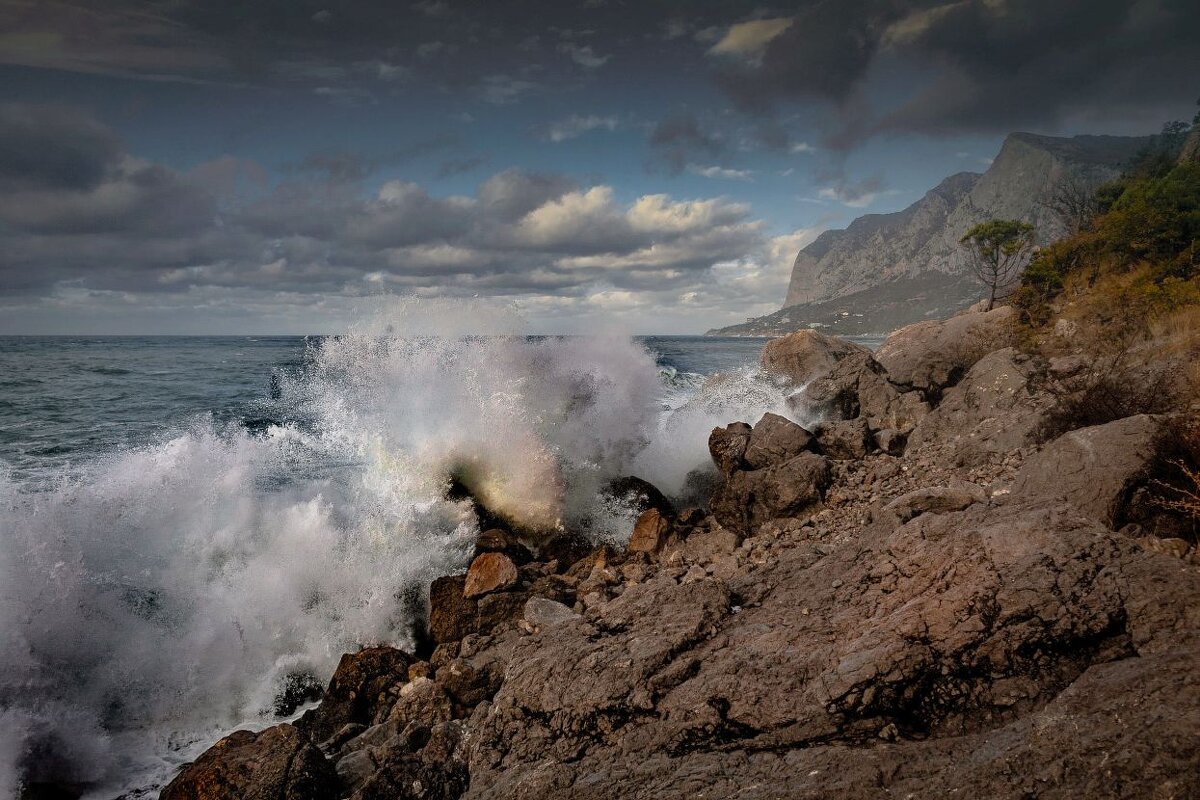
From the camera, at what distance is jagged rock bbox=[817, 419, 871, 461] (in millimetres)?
10234

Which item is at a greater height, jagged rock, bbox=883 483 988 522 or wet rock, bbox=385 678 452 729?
jagged rock, bbox=883 483 988 522

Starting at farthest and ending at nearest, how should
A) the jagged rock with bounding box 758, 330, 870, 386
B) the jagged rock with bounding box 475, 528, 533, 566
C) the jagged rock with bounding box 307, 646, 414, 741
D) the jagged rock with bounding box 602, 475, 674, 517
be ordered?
the jagged rock with bounding box 758, 330, 870, 386 → the jagged rock with bounding box 602, 475, 674, 517 → the jagged rock with bounding box 475, 528, 533, 566 → the jagged rock with bounding box 307, 646, 414, 741

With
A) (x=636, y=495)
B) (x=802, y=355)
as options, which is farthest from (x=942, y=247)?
(x=636, y=495)

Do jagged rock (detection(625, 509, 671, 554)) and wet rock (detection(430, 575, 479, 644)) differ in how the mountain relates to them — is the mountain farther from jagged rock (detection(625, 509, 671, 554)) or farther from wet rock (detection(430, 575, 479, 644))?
wet rock (detection(430, 575, 479, 644))

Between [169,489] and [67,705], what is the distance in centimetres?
466

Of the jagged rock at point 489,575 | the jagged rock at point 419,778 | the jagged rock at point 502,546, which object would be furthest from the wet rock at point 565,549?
the jagged rock at point 419,778

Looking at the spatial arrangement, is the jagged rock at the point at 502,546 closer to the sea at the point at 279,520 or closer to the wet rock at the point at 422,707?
the sea at the point at 279,520

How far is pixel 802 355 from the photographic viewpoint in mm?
19609

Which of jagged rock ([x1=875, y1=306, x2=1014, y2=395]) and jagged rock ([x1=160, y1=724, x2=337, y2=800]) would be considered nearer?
jagged rock ([x1=160, y1=724, x2=337, y2=800])

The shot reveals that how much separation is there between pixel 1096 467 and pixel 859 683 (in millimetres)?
4228

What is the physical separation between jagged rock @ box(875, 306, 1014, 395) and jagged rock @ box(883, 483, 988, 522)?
9480 millimetres

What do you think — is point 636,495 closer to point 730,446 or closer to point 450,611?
point 730,446

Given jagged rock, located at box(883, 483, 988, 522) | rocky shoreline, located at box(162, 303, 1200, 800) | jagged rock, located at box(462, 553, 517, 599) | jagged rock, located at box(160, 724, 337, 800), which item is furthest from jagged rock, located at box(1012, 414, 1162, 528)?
jagged rock, located at box(160, 724, 337, 800)

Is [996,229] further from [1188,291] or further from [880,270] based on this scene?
[880,270]
